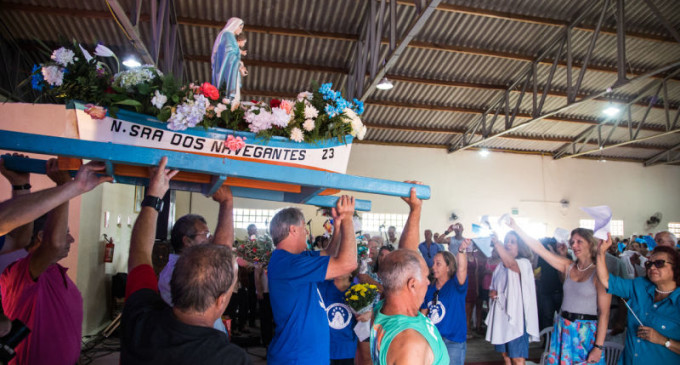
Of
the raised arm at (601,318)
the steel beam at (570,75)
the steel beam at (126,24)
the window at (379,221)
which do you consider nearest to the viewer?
the raised arm at (601,318)

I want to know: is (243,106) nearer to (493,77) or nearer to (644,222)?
(493,77)

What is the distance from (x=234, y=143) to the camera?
7.01ft

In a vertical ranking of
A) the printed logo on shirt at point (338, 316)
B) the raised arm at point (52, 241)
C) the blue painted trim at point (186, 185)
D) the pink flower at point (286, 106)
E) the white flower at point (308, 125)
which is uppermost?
the pink flower at point (286, 106)

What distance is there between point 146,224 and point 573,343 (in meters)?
4.11

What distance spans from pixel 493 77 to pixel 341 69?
4978mm

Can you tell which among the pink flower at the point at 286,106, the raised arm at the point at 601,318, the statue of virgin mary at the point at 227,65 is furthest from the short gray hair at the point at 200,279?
the raised arm at the point at 601,318

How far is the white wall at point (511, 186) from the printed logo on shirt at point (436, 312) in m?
10.8

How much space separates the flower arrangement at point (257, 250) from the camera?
6654 mm

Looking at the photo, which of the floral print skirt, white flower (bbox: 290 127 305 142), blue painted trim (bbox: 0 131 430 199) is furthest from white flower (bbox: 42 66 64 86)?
the floral print skirt

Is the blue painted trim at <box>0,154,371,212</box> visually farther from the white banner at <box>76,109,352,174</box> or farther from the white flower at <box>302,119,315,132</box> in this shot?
the white flower at <box>302,119,315,132</box>

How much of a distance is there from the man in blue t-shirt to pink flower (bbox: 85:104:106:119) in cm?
134

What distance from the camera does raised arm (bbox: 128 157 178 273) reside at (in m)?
1.95

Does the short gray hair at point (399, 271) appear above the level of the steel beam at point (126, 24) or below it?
below

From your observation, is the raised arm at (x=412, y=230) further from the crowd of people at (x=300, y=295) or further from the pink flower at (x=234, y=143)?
the pink flower at (x=234, y=143)
